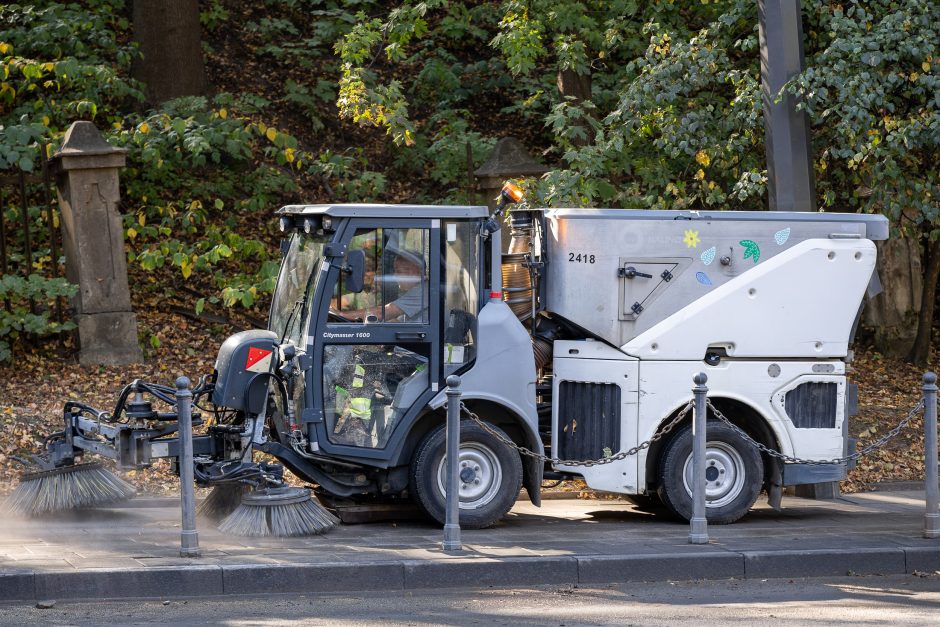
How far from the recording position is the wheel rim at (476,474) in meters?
8.45

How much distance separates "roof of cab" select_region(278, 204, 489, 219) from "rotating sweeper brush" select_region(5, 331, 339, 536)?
37.2 inches

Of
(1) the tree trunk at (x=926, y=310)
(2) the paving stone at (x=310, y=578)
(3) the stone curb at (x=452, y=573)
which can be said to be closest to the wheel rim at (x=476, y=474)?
(3) the stone curb at (x=452, y=573)

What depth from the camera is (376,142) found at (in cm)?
1775

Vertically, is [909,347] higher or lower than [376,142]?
lower

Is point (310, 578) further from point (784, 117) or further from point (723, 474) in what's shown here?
point (784, 117)

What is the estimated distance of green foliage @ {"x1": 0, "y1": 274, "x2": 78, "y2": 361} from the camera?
1211cm

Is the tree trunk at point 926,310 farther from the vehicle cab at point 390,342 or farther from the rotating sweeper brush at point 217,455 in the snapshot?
the rotating sweeper brush at point 217,455

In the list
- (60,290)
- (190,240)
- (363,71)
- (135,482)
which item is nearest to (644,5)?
(363,71)

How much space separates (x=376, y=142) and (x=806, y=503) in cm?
957

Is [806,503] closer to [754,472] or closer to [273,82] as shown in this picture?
[754,472]

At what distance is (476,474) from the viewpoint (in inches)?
335

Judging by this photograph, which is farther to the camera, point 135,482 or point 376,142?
point 376,142

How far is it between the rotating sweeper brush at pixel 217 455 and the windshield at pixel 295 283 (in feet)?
0.86

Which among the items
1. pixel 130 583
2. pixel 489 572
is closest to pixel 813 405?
pixel 489 572
